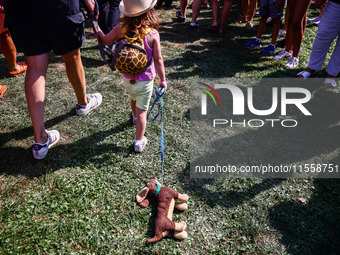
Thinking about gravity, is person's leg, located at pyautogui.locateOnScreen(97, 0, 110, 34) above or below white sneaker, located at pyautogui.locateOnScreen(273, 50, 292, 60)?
above

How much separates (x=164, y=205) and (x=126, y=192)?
1.53 feet

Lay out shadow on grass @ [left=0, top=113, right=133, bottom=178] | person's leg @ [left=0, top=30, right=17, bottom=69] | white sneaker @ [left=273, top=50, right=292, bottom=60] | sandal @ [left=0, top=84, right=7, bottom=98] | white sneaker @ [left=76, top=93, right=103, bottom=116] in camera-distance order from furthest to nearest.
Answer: white sneaker @ [left=273, top=50, right=292, bottom=60] → person's leg @ [left=0, top=30, right=17, bottom=69] → sandal @ [left=0, top=84, right=7, bottom=98] → white sneaker @ [left=76, top=93, right=103, bottom=116] → shadow on grass @ [left=0, top=113, right=133, bottom=178]

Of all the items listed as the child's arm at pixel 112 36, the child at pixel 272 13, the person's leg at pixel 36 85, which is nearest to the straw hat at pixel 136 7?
the child's arm at pixel 112 36

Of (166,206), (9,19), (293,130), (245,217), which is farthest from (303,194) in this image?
(9,19)

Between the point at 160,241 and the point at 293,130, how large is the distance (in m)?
2.45

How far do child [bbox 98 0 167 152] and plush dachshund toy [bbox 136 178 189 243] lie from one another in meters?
0.74

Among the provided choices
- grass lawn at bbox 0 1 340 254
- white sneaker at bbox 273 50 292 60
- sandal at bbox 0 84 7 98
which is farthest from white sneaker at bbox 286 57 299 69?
sandal at bbox 0 84 7 98

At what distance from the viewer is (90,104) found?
361 cm

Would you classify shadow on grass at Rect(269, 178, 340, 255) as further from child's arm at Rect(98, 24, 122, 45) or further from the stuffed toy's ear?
child's arm at Rect(98, 24, 122, 45)

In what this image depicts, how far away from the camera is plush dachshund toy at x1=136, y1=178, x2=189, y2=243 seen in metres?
2.30

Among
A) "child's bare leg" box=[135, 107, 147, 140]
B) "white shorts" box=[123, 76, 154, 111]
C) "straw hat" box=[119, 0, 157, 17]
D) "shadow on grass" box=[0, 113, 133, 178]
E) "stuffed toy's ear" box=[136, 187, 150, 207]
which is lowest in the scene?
"stuffed toy's ear" box=[136, 187, 150, 207]

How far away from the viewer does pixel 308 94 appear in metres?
4.20

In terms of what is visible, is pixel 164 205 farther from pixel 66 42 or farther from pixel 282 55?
pixel 282 55

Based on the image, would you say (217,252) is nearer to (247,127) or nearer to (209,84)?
(247,127)
